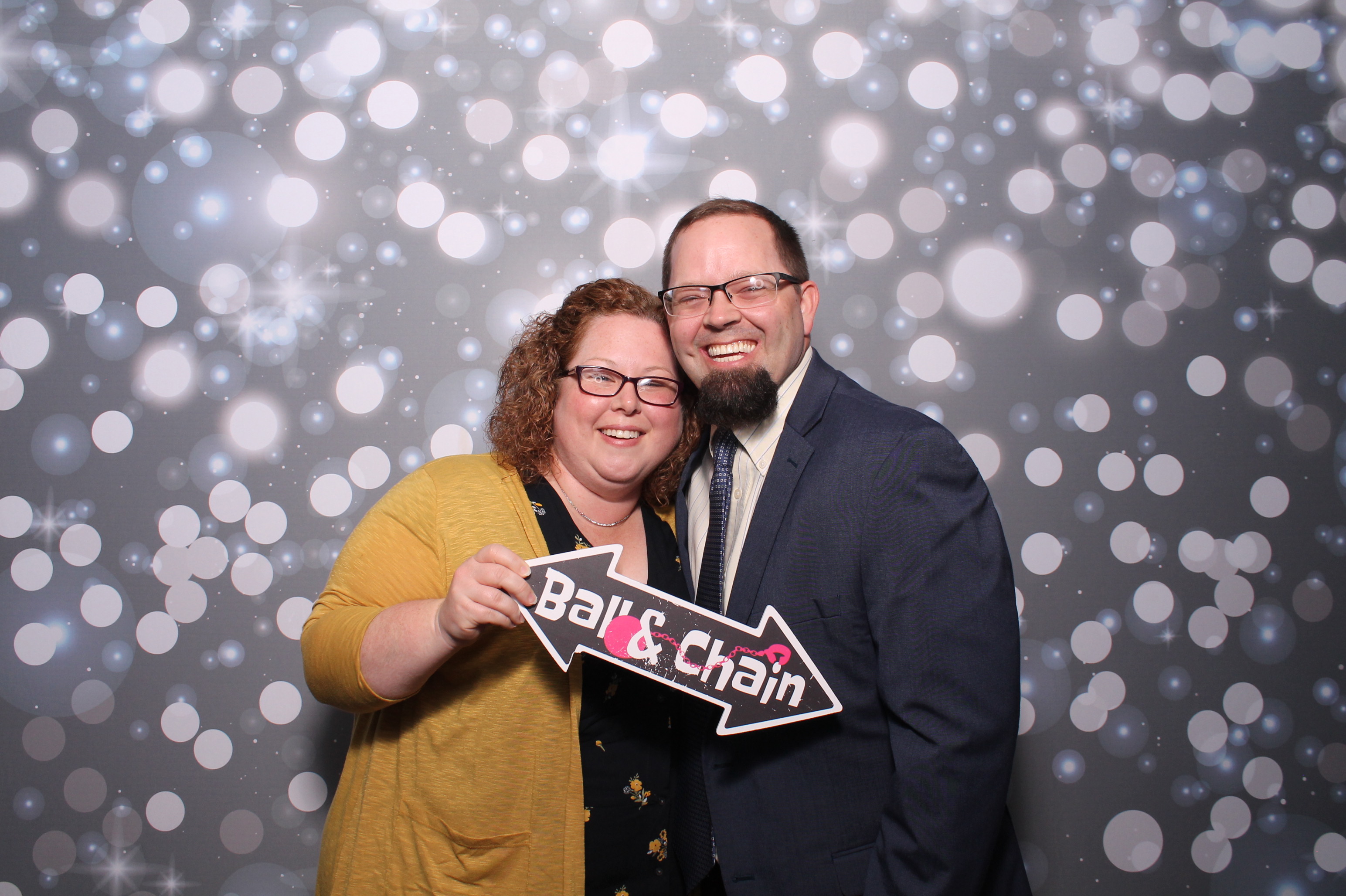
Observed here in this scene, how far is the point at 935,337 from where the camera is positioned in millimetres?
2135

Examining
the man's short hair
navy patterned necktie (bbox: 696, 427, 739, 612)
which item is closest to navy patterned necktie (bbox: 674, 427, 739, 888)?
navy patterned necktie (bbox: 696, 427, 739, 612)

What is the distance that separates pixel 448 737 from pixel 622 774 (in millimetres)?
311

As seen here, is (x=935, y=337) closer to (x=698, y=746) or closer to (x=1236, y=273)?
(x=1236, y=273)

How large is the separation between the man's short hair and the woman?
251 mm

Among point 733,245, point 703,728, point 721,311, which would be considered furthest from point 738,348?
point 703,728

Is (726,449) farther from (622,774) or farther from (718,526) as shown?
(622,774)

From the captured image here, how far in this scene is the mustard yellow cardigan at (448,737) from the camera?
1271mm

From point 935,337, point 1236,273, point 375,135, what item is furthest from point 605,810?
point 1236,273

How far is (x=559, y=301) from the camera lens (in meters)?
2.07

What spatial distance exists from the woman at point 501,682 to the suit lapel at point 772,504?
256 mm

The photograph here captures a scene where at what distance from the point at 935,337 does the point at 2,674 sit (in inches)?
105

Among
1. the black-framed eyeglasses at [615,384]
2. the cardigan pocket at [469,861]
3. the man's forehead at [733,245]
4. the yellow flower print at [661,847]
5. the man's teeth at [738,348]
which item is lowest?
the yellow flower print at [661,847]

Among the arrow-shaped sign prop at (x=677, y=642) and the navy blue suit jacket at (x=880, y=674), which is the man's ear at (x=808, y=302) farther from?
the arrow-shaped sign prop at (x=677, y=642)

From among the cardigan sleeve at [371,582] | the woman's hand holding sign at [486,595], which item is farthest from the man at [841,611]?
the cardigan sleeve at [371,582]
